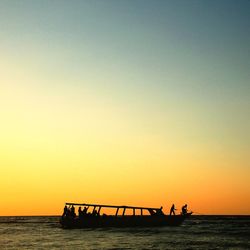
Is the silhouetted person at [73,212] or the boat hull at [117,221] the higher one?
the silhouetted person at [73,212]

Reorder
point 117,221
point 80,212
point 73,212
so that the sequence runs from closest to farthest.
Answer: point 80,212, point 73,212, point 117,221

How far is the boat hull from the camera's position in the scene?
163ft

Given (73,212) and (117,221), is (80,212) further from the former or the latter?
(117,221)

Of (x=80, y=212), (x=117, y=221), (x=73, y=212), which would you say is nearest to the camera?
(x=80, y=212)

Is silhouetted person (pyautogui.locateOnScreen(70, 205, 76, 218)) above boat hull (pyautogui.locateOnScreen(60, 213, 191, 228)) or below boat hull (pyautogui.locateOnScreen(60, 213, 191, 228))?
above

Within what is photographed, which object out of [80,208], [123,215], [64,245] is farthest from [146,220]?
[64,245]

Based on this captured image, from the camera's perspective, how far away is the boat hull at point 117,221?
49.8 metres

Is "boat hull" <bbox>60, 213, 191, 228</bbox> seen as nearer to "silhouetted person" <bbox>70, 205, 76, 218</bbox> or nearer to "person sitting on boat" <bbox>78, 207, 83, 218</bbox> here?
"person sitting on boat" <bbox>78, 207, 83, 218</bbox>

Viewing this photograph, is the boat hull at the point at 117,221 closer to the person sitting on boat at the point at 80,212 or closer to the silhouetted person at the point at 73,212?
the person sitting on boat at the point at 80,212

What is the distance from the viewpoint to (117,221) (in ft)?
170

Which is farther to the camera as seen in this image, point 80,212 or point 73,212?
point 73,212

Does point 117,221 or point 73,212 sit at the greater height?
point 73,212

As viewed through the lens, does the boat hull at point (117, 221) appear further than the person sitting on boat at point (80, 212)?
No

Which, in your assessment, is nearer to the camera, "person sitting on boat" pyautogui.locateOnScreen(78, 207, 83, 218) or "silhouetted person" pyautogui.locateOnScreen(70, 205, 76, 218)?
"silhouetted person" pyautogui.locateOnScreen(70, 205, 76, 218)
